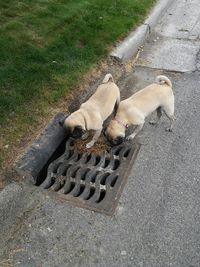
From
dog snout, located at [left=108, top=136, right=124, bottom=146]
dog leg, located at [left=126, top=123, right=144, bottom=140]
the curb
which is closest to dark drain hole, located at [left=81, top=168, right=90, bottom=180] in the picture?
dog snout, located at [left=108, top=136, right=124, bottom=146]

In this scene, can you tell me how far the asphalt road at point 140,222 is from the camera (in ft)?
12.1

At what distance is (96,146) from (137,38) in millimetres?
2665

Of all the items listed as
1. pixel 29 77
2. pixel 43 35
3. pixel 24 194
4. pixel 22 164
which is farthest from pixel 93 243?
pixel 43 35

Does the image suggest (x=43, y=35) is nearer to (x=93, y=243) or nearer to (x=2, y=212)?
(x=2, y=212)

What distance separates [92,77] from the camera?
19.5ft

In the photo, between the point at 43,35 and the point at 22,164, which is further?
the point at 43,35

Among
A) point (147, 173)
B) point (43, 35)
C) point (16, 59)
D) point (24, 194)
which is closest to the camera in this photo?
point (24, 194)

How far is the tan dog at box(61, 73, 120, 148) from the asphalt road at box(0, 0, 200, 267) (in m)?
0.56

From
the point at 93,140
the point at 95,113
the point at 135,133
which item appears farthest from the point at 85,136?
the point at 135,133

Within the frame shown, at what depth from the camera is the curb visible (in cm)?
649

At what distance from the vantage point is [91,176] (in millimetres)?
4527

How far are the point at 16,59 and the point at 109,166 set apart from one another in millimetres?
2197

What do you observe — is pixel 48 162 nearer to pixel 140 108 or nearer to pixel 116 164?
pixel 116 164

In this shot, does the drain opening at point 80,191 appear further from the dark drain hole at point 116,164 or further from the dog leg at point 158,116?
the dog leg at point 158,116
